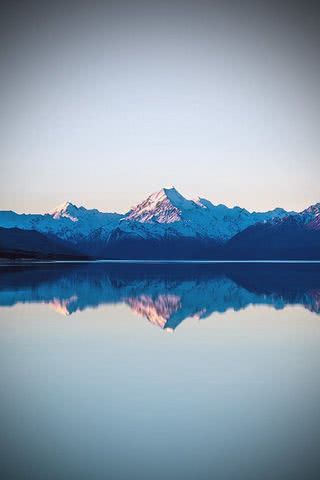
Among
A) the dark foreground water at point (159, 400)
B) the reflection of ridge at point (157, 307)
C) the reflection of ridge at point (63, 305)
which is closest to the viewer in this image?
the dark foreground water at point (159, 400)

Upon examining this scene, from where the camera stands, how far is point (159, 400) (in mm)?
16172

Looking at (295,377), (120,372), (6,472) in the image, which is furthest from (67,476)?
(295,377)

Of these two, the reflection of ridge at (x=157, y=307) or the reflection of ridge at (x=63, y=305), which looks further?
the reflection of ridge at (x=63, y=305)

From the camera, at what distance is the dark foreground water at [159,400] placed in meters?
11.7

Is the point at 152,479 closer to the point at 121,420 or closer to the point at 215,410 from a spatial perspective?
the point at 121,420

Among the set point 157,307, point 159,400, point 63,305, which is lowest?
point 159,400

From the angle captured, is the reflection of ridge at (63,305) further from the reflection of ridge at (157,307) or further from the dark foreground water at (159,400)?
the dark foreground water at (159,400)

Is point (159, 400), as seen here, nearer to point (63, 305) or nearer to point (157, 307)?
point (157, 307)

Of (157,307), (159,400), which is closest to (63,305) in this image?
(157,307)

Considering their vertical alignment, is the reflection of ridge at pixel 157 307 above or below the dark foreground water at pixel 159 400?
above

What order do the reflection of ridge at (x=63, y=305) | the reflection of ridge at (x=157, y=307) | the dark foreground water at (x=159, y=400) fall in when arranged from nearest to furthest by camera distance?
the dark foreground water at (x=159, y=400) → the reflection of ridge at (x=157, y=307) → the reflection of ridge at (x=63, y=305)

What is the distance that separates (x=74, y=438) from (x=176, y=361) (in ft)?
32.5

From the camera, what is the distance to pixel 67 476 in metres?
→ 11.0

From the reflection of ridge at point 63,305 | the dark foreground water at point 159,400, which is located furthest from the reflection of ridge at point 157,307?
the reflection of ridge at point 63,305
